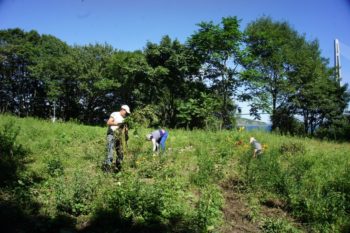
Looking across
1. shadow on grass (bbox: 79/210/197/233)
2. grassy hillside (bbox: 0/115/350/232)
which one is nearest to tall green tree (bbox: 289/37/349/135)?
grassy hillside (bbox: 0/115/350/232)

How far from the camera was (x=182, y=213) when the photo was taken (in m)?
6.06

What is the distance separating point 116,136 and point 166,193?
2.07 meters

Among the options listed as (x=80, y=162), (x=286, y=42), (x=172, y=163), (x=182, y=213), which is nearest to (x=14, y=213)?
(x=182, y=213)

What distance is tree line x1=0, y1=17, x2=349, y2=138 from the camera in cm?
2744

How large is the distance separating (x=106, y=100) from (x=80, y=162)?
31.7m

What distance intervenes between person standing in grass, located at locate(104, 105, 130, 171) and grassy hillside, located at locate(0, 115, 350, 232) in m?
0.29

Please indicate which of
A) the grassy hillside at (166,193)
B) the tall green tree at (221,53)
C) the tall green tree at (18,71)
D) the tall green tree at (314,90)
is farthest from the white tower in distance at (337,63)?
the tall green tree at (18,71)

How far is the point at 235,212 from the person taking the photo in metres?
6.65

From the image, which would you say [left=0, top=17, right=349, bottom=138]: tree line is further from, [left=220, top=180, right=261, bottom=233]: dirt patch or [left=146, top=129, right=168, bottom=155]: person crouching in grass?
[left=220, top=180, right=261, bottom=233]: dirt patch

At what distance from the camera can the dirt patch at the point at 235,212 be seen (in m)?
6.01

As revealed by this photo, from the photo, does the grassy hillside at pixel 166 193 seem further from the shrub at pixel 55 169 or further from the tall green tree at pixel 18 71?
the tall green tree at pixel 18 71

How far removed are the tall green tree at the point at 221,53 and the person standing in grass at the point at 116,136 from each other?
19425 mm

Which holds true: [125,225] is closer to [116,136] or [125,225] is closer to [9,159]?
[116,136]

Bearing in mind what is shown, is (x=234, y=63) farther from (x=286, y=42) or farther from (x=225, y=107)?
(x=286, y=42)
